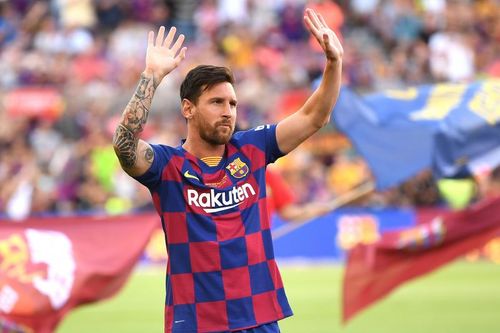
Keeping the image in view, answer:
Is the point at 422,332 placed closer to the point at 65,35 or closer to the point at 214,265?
the point at 214,265

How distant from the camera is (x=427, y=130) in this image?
1169 centimetres

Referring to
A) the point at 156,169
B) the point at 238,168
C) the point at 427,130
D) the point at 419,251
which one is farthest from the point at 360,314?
the point at 156,169

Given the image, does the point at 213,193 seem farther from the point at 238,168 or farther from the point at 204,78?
the point at 204,78

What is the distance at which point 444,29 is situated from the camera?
85.8 feet

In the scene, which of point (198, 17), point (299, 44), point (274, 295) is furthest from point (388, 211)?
point (274, 295)

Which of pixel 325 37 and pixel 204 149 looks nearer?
pixel 325 37

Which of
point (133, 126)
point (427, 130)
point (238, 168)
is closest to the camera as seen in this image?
point (133, 126)

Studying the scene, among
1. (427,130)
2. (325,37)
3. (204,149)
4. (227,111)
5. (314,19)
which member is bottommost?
(204,149)

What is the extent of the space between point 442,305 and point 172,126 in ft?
27.0

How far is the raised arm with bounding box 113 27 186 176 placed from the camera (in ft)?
21.6

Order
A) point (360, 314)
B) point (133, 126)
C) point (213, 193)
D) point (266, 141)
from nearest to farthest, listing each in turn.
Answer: point (133, 126) → point (213, 193) → point (266, 141) → point (360, 314)

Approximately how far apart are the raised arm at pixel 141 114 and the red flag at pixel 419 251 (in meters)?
5.24

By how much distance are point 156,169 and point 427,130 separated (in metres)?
5.47

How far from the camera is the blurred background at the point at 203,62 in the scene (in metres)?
21.7
